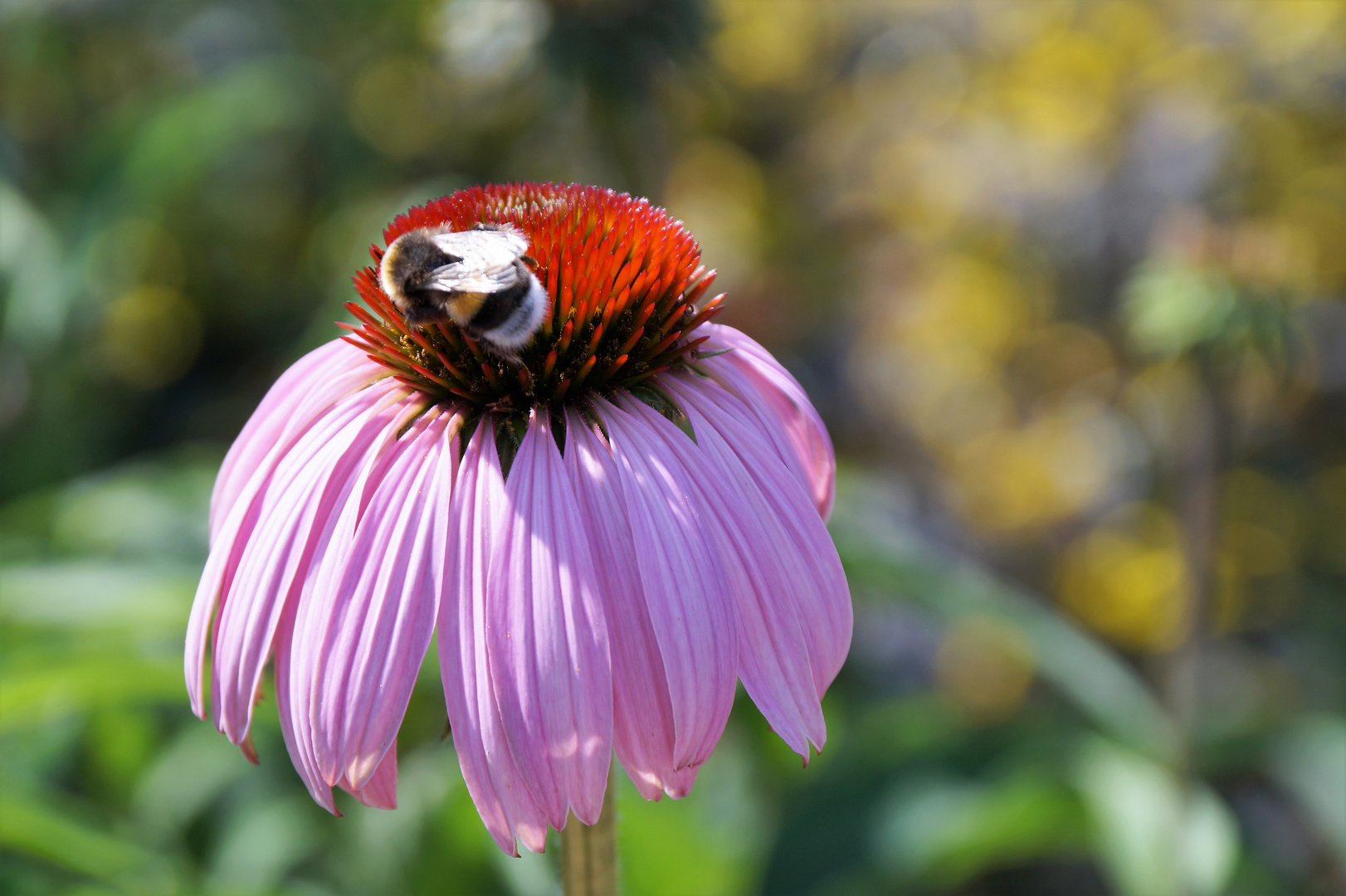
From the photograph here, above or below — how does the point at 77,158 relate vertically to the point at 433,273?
below

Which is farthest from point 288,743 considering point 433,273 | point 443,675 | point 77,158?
point 77,158

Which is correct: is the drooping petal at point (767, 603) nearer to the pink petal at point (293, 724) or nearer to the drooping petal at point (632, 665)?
the drooping petal at point (632, 665)

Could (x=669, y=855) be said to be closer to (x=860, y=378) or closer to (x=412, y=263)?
(x=412, y=263)

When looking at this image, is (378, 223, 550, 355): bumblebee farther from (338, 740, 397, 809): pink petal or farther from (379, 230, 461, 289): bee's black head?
(338, 740, 397, 809): pink petal

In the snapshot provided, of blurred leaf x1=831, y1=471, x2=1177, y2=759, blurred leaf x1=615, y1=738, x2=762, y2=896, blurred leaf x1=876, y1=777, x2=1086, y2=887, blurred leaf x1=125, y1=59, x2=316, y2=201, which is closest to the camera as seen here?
blurred leaf x1=615, y1=738, x2=762, y2=896

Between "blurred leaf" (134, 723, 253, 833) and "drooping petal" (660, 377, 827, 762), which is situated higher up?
"drooping petal" (660, 377, 827, 762)

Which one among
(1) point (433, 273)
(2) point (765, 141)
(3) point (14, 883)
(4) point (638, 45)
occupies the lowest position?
(2) point (765, 141)

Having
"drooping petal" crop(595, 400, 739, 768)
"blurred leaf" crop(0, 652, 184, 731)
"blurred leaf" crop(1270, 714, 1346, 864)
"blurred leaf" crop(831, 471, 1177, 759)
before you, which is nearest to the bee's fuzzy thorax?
"drooping petal" crop(595, 400, 739, 768)

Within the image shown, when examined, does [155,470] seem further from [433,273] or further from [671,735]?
[671,735]
